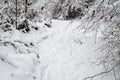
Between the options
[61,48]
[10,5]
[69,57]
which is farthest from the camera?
[10,5]

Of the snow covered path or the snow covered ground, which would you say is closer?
the snow covered ground

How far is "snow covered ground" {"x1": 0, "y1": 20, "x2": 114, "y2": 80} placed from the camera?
3.64m

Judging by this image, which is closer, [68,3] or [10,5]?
[68,3]

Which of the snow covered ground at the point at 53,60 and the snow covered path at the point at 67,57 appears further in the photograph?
the snow covered path at the point at 67,57

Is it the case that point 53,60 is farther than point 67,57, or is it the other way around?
point 67,57

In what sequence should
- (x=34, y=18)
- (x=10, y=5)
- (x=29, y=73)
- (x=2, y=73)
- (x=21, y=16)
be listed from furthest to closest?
(x=34, y=18) < (x=21, y=16) < (x=10, y=5) < (x=29, y=73) < (x=2, y=73)

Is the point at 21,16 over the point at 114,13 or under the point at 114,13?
under

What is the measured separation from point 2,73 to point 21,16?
11.1 ft

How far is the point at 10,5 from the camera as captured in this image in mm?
5844

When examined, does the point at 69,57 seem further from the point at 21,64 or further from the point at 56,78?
the point at 21,64

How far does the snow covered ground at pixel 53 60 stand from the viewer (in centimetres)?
364

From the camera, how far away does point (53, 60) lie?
4574 millimetres

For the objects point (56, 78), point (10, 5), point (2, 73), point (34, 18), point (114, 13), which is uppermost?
point (114, 13)

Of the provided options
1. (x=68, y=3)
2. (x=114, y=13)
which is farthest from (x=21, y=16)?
(x=114, y=13)
